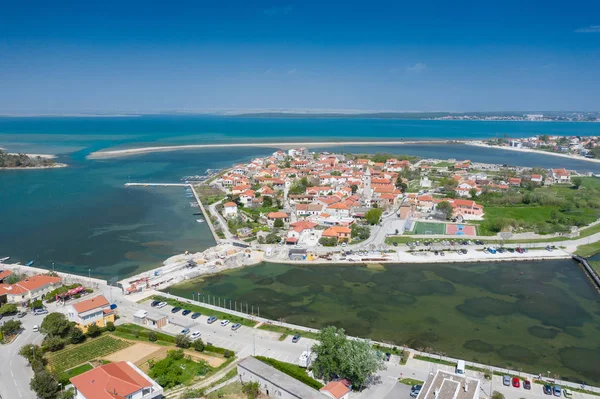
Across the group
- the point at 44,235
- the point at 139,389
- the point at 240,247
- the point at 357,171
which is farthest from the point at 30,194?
the point at 139,389

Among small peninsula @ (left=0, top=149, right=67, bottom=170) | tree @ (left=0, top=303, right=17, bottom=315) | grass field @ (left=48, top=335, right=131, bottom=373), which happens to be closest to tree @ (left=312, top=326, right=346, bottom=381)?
grass field @ (left=48, top=335, right=131, bottom=373)

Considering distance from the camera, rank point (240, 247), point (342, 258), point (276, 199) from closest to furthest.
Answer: point (342, 258) → point (240, 247) → point (276, 199)

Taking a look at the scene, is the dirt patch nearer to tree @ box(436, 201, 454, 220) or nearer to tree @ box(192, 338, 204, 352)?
tree @ box(192, 338, 204, 352)

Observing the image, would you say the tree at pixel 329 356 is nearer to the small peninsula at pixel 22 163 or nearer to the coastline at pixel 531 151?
the small peninsula at pixel 22 163

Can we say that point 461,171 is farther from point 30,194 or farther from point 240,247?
point 30,194

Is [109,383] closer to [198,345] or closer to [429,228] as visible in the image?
[198,345]

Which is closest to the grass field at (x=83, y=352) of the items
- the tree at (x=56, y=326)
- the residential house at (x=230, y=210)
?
the tree at (x=56, y=326)

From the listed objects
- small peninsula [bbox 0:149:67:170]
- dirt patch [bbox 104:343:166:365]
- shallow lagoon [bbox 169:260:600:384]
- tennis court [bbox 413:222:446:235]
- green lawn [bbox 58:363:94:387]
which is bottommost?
shallow lagoon [bbox 169:260:600:384]
